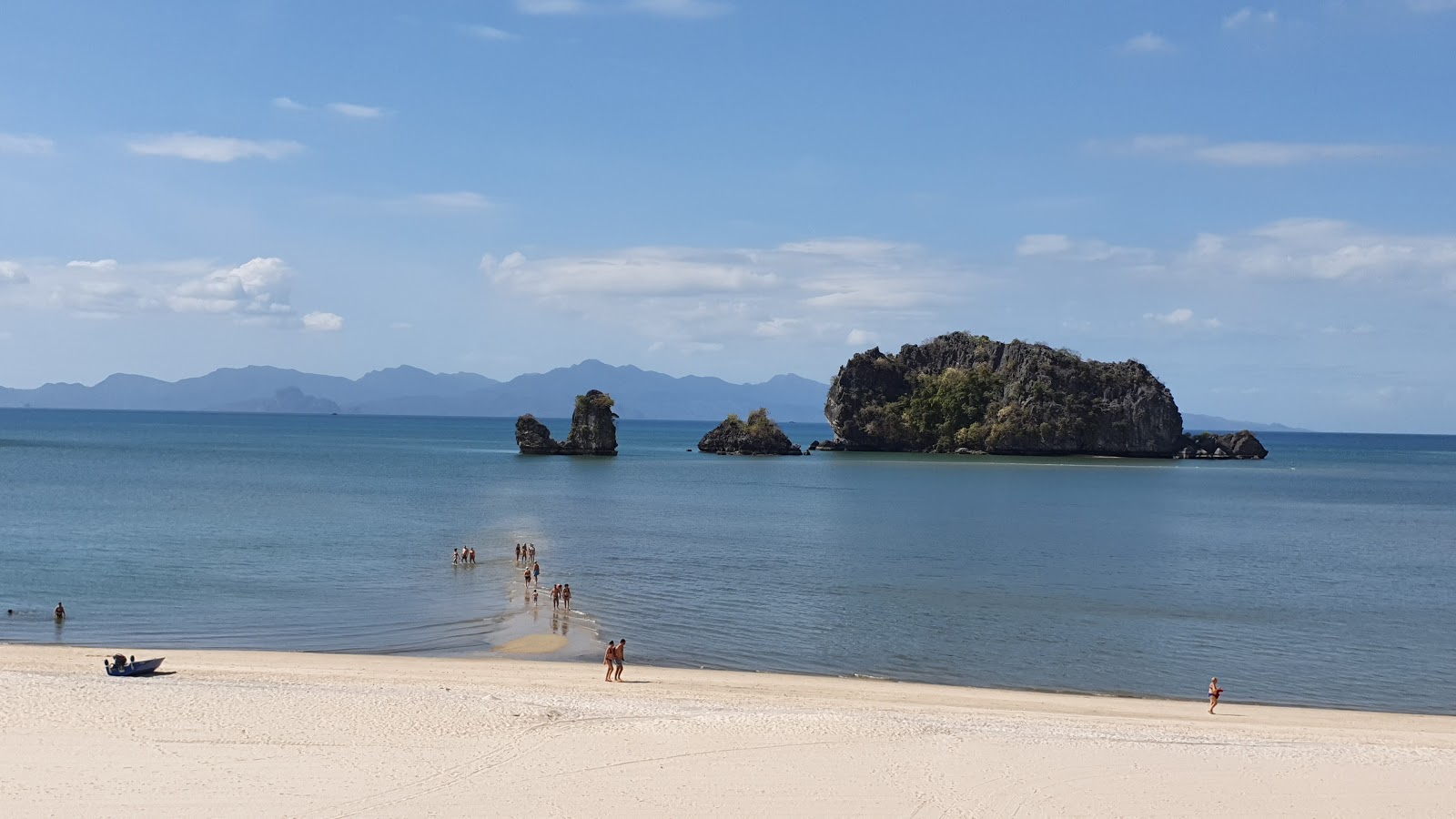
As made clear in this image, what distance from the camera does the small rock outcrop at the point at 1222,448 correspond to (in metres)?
158

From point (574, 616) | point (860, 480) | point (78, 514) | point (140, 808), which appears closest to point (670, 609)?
point (574, 616)

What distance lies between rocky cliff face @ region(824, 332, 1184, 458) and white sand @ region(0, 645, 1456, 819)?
133 meters

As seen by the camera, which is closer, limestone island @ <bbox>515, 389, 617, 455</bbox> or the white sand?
the white sand

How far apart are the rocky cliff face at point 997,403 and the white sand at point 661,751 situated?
13338 centimetres

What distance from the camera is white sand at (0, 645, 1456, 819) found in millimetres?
17656

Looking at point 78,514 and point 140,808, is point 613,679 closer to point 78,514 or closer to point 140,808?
point 140,808

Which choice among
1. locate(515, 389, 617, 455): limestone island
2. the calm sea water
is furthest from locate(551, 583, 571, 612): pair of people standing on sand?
locate(515, 389, 617, 455): limestone island

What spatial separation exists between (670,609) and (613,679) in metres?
9.87

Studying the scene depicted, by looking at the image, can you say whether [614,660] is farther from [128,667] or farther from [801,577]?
[801,577]

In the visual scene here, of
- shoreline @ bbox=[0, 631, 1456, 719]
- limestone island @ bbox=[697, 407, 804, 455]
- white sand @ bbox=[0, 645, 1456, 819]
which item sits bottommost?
shoreline @ bbox=[0, 631, 1456, 719]

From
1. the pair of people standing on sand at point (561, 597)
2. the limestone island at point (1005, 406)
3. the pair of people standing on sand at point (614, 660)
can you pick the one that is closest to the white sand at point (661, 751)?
the pair of people standing on sand at point (614, 660)

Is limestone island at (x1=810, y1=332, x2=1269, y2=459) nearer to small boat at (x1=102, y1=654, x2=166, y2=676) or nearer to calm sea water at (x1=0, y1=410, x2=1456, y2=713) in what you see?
calm sea water at (x1=0, y1=410, x2=1456, y2=713)

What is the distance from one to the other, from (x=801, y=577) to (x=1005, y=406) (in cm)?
12010

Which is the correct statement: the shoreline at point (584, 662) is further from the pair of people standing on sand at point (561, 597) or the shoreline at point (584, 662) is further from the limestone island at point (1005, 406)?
the limestone island at point (1005, 406)
